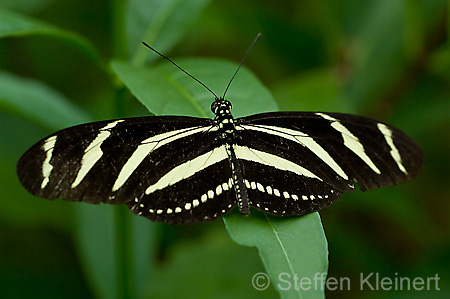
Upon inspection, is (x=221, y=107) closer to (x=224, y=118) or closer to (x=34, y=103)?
(x=224, y=118)

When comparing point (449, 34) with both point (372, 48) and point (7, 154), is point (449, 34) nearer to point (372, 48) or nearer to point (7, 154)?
point (372, 48)

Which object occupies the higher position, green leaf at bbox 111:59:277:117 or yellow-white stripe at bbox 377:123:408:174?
green leaf at bbox 111:59:277:117

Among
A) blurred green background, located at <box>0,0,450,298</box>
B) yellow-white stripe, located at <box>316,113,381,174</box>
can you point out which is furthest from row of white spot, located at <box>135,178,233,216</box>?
blurred green background, located at <box>0,0,450,298</box>

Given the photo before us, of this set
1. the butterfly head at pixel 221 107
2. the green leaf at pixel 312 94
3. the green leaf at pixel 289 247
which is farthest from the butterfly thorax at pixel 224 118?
the green leaf at pixel 312 94

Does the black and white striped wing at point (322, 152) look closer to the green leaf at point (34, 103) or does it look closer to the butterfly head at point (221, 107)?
the butterfly head at point (221, 107)

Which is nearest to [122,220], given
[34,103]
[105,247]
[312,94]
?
[105,247]

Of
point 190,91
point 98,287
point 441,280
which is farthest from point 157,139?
point 441,280

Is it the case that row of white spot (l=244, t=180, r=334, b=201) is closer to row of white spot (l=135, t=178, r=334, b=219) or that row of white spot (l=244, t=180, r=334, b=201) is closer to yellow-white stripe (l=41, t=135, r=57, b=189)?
row of white spot (l=135, t=178, r=334, b=219)
